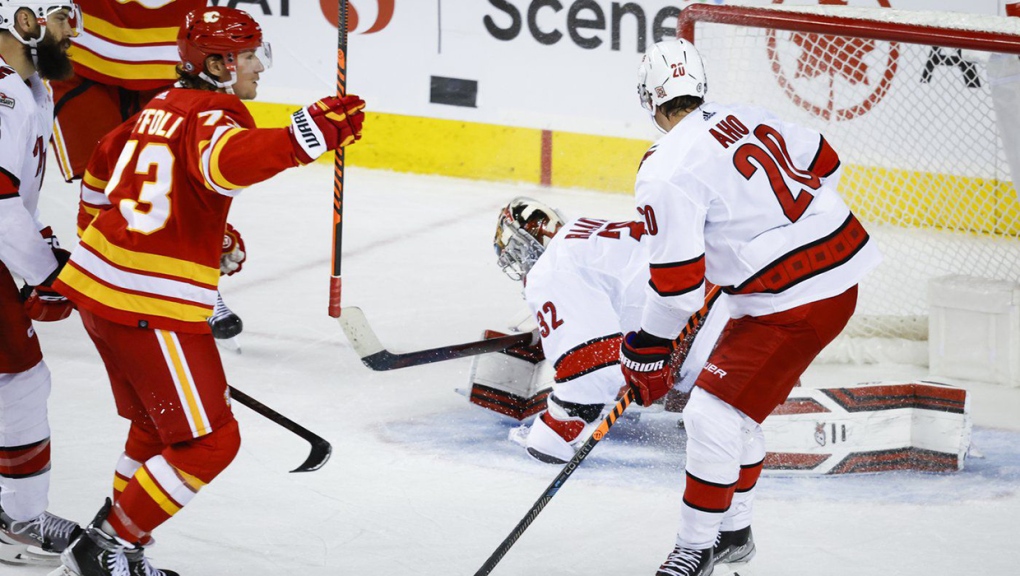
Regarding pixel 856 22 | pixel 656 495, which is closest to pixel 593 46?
pixel 856 22

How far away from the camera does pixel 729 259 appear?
7.88 ft

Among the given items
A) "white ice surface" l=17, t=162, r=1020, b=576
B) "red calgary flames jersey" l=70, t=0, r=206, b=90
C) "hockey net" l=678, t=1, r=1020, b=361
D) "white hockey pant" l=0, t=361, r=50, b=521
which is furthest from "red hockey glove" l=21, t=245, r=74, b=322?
"hockey net" l=678, t=1, r=1020, b=361

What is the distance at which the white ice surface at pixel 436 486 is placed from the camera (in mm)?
2674

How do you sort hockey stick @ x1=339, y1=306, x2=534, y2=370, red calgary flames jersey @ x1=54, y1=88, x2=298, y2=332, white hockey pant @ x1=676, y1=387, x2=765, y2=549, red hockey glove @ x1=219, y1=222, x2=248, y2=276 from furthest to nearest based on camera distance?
1. hockey stick @ x1=339, y1=306, x2=534, y2=370
2. red hockey glove @ x1=219, y1=222, x2=248, y2=276
3. white hockey pant @ x1=676, y1=387, x2=765, y2=549
4. red calgary flames jersey @ x1=54, y1=88, x2=298, y2=332

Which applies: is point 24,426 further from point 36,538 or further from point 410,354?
point 410,354

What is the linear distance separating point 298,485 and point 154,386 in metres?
0.78

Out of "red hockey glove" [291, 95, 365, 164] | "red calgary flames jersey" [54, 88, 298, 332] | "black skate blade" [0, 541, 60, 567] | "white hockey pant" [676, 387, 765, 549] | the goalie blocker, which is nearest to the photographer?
"red hockey glove" [291, 95, 365, 164]

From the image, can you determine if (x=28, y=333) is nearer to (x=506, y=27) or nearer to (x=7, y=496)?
(x=7, y=496)

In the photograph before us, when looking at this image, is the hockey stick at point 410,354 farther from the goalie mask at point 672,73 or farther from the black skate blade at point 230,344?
the goalie mask at point 672,73

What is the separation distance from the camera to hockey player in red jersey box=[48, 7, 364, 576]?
2297mm

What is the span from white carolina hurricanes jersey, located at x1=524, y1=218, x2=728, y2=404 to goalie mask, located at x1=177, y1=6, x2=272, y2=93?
3.19ft

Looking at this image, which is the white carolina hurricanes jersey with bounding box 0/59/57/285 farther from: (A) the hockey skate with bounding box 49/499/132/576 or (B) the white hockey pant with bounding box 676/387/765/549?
(B) the white hockey pant with bounding box 676/387/765/549

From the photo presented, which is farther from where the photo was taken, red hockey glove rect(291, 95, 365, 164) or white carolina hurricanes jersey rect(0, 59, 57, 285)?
white carolina hurricanes jersey rect(0, 59, 57, 285)

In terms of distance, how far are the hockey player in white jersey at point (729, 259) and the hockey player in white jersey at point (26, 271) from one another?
109 cm
